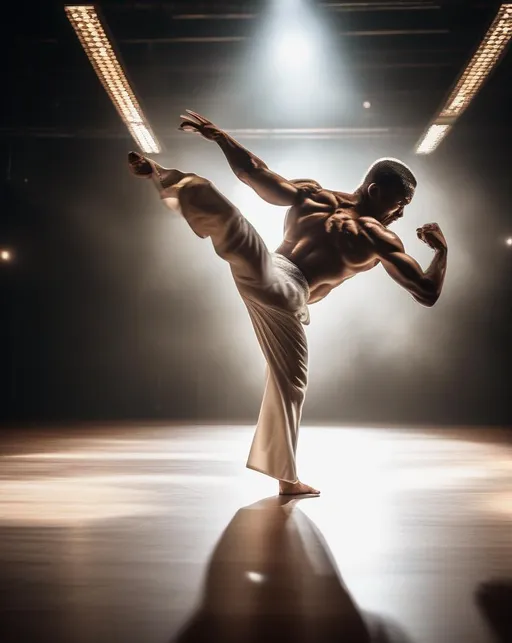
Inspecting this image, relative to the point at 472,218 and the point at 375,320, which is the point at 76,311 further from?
the point at 472,218

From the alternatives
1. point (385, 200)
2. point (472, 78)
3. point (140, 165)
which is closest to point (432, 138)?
point (472, 78)

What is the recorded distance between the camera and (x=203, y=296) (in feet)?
20.0

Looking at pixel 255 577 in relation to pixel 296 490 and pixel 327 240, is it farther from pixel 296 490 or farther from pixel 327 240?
pixel 327 240

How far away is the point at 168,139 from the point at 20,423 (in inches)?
111

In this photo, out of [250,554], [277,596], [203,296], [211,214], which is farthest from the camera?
[203,296]

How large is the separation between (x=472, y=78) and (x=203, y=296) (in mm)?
2913

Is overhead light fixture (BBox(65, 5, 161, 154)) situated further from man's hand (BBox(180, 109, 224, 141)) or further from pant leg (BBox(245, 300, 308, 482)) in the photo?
pant leg (BBox(245, 300, 308, 482))

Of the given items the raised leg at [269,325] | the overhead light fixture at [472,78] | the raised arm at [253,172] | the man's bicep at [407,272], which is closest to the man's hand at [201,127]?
the raised arm at [253,172]

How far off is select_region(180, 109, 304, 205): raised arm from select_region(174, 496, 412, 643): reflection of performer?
1.13m

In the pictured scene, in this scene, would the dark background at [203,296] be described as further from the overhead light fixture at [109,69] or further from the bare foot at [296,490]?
the bare foot at [296,490]

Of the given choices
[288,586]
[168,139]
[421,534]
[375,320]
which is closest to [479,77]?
[375,320]

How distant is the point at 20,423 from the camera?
215 inches

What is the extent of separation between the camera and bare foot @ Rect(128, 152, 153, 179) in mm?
1887

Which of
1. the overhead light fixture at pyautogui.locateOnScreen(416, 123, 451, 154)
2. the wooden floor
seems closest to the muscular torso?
the wooden floor
